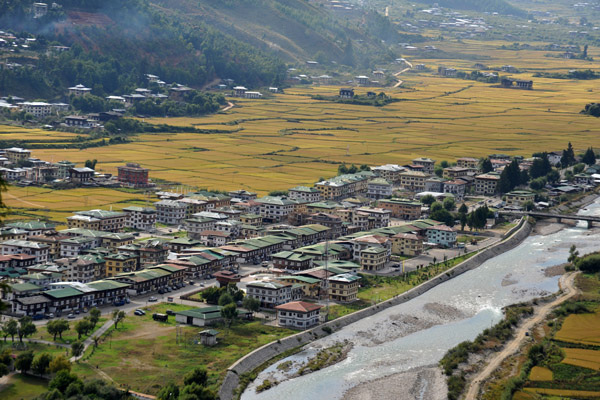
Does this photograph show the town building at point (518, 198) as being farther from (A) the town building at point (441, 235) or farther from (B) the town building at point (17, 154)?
(B) the town building at point (17, 154)

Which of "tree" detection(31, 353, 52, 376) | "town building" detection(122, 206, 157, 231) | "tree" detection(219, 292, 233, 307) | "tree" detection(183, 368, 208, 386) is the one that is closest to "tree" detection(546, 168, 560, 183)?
"town building" detection(122, 206, 157, 231)

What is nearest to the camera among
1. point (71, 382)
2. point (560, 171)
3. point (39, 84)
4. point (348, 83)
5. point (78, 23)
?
point (71, 382)

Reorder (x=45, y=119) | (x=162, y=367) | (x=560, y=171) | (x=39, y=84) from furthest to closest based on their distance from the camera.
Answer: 1. (x=39, y=84)
2. (x=45, y=119)
3. (x=560, y=171)
4. (x=162, y=367)

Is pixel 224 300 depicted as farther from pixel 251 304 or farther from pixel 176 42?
pixel 176 42

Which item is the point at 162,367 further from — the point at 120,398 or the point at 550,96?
the point at 550,96

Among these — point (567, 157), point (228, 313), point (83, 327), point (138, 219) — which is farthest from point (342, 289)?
point (567, 157)

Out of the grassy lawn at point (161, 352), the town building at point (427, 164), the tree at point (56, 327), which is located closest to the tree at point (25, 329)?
the tree at point (56, 327)

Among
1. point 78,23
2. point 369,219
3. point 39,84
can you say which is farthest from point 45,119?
point 369,219
